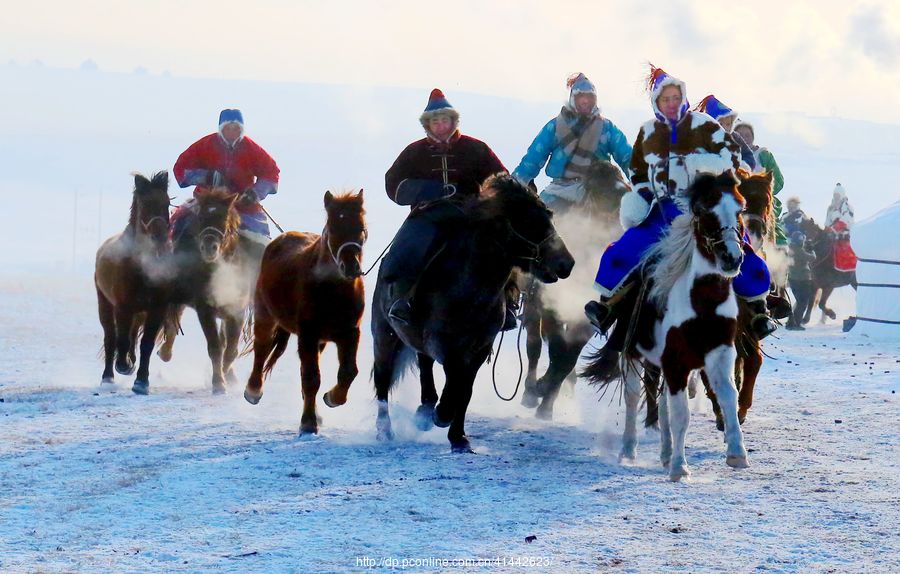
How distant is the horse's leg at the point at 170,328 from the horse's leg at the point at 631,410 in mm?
5790

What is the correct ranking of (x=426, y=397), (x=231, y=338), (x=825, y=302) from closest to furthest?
(x=426, y=397) → (x=231, y=338) → (x=825, y=302)

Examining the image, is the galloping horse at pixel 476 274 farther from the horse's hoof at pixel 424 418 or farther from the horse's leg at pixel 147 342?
the horse's leg at pixel 147 342

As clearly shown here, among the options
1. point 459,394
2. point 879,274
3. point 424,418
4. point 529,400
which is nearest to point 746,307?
point 459,394

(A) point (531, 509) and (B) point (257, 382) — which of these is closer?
(A) point (531, 509)

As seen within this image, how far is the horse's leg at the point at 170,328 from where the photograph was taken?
13.6 m

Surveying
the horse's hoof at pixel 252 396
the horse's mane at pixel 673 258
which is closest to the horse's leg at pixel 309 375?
the horse's hoof at pixel 252 396

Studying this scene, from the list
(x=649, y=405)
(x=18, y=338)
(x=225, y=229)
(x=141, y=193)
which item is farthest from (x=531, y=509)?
(x=18, y=338)

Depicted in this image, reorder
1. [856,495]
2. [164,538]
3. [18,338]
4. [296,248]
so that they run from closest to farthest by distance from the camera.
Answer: [164,538] → [856,495] → [296,248] → [18,338]

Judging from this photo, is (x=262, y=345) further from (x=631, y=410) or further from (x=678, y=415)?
(x=678, y=415)

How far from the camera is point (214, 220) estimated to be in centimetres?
1268

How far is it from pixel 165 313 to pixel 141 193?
1.22 m

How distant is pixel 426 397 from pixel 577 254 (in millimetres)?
2337

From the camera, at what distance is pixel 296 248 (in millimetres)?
10773

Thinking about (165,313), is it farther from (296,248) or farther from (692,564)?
(692,564)
